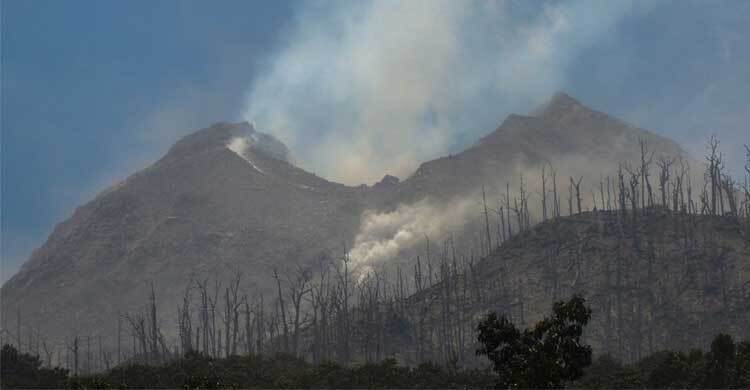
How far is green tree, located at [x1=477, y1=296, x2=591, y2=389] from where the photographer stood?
30.3 meters

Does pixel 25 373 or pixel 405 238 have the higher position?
pixel 405 238

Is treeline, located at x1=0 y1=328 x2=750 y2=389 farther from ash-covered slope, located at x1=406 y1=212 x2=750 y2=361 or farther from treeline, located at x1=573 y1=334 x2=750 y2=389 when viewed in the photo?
ash-covered slope, located at x1=406 y1=212 x2=750 y2=361

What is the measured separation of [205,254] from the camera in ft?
646

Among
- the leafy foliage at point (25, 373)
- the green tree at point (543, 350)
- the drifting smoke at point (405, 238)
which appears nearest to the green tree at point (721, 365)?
the green tree at point (543, 350)

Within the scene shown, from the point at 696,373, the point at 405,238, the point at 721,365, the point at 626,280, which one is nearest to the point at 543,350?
the point at 721,365

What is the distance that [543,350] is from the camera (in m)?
30.8

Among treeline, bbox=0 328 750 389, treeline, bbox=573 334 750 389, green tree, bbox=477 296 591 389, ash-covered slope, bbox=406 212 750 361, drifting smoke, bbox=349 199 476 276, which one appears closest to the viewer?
green tree, bbox=477 296 591 389

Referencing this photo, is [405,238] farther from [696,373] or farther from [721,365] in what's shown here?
[721,365]

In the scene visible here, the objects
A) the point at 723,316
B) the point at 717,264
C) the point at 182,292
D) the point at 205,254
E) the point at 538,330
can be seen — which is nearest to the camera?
the point at 538,330

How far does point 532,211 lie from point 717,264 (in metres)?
91.2

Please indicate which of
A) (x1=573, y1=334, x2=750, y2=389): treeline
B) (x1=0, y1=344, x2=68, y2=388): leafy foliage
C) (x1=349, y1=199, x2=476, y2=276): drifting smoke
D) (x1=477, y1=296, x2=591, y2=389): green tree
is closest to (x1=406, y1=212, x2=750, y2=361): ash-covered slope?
(x1=573, y1=334, x2=750, y2=389): treeline

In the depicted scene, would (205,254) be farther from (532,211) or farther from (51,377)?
(51,377)

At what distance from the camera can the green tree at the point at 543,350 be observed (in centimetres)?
3031

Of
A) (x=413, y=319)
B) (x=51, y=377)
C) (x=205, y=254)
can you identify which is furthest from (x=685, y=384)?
(x=205, y=254)
